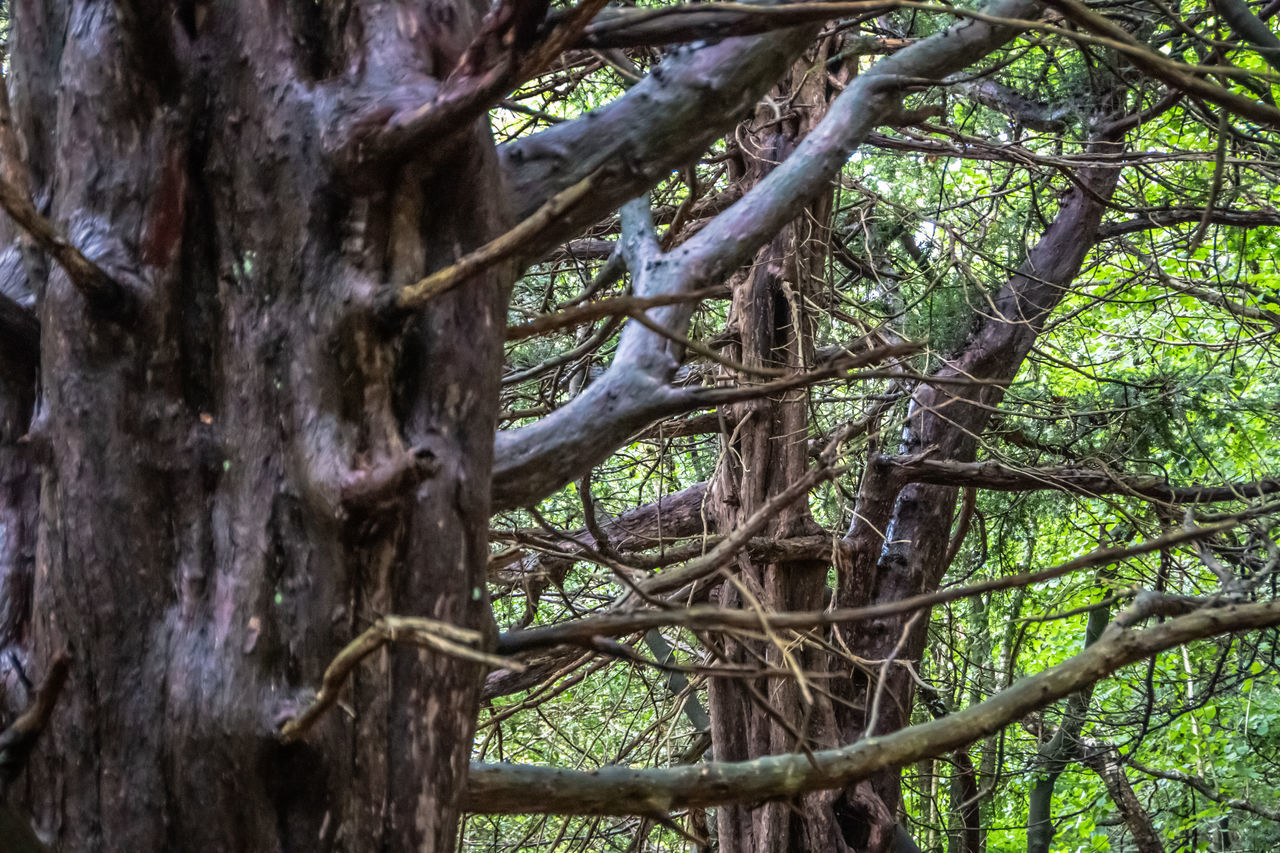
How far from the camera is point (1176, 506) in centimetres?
420

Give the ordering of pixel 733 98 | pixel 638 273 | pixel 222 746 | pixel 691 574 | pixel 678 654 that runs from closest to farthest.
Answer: pixel 222 746 → pixel 691 574 → pixel 733 98 → pixel 638 273 → pixel 678 654

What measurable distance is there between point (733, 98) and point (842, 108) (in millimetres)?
915

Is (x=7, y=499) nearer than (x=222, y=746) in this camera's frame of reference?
No

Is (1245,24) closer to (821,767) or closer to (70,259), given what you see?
(821,767)

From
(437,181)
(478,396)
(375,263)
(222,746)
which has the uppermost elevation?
(437,181)

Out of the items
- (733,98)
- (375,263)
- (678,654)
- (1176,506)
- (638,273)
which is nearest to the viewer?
(375,263)

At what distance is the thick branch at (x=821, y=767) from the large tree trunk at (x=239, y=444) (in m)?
0.29

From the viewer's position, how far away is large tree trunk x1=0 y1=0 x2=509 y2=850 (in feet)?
4.27

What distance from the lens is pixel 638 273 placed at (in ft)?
8.02

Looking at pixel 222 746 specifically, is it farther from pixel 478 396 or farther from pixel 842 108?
pixel 842 108

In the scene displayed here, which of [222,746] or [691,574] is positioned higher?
[691,574]

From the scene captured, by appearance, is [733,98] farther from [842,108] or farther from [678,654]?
[678,654]

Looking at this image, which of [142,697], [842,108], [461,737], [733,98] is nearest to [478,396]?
[461,737]

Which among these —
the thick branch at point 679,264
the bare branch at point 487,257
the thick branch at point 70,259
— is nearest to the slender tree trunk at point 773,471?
the thick branch at point 679,264
